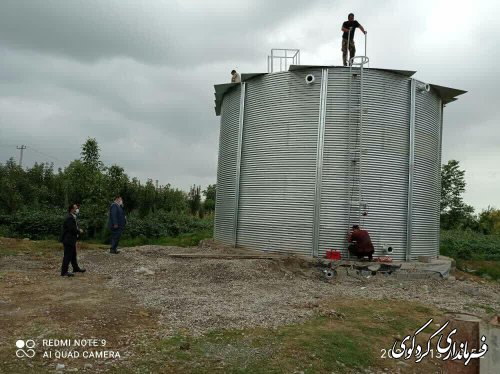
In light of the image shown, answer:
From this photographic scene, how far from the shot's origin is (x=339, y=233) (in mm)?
14836

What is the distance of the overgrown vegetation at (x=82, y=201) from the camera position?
24.1 metres

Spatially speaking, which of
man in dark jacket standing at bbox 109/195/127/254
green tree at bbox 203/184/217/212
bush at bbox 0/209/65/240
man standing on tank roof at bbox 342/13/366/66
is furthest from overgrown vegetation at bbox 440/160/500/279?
green tree at bbox 203/184/217/212

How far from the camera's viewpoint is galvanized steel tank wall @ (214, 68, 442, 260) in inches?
591

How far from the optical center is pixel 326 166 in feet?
49.4

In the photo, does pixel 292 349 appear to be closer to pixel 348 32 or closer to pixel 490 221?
pixel 348 32

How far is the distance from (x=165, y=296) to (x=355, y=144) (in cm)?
864

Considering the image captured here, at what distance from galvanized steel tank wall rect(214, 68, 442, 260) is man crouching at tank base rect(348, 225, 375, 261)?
0.63m

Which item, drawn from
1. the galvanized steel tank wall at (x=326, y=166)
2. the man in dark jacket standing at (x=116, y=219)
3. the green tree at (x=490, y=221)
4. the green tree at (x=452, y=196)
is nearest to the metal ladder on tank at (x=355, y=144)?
the galvanized steel tank wall at (x=326, y=166)

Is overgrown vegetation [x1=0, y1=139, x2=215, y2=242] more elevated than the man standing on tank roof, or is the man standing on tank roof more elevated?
the man standing on tank roof

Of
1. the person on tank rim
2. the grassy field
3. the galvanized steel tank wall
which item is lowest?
the grassy field

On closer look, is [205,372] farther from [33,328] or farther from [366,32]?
[366,32]

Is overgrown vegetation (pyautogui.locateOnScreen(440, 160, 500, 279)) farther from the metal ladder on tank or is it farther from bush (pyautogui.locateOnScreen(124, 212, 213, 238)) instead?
bush (pyautogui.locateOnScreen(124, 212, 213, 238))

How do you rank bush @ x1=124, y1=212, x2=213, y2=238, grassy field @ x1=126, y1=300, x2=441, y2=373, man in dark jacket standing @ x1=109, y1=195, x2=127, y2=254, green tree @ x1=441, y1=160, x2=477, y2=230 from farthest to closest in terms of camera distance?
green tree @ x1=441, y1=160, x2=477, y2=230 → bush @ x1=124, y1=212, x2=213, y2=238 → man in dark jacket standing @ x1=109, y1=195, x2=127, y2=254 → grassy field @ x1=126, y1=300, x2=441, y2=373

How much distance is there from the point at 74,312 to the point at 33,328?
1011 mm
